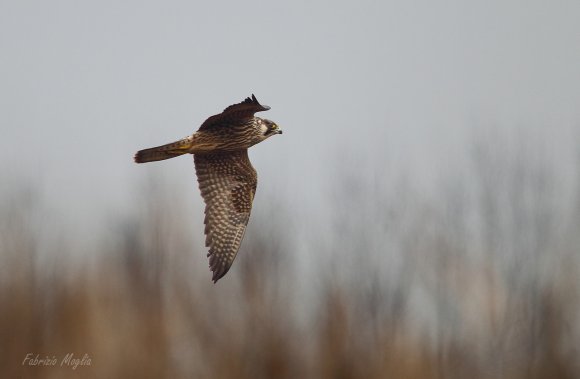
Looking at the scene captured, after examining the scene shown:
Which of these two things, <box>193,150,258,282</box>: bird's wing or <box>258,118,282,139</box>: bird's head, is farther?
<box>193,150,258,282</box>: bird's wing

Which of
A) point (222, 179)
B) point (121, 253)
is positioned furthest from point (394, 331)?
point (222, 179)

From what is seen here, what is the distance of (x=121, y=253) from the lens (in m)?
34.8

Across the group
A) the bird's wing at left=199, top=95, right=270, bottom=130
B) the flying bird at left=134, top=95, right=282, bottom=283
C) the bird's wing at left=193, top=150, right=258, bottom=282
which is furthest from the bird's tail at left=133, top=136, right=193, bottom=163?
the bird's wing at left=193, top=150, right=258, bottom=282

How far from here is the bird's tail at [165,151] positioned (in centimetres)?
1483

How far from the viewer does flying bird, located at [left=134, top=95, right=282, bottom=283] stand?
15.2m

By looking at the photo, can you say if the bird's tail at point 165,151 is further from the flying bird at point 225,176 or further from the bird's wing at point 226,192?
the bird's wing at point 226,192

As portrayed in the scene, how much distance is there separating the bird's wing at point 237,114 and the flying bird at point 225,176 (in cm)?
1

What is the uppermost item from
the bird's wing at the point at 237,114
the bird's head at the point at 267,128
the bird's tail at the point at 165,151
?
the bird's wing at the point at 237,114

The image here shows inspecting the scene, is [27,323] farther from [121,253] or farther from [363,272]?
[363,272]

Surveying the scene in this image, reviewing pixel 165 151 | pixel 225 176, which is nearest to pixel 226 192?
pixel 225 176
